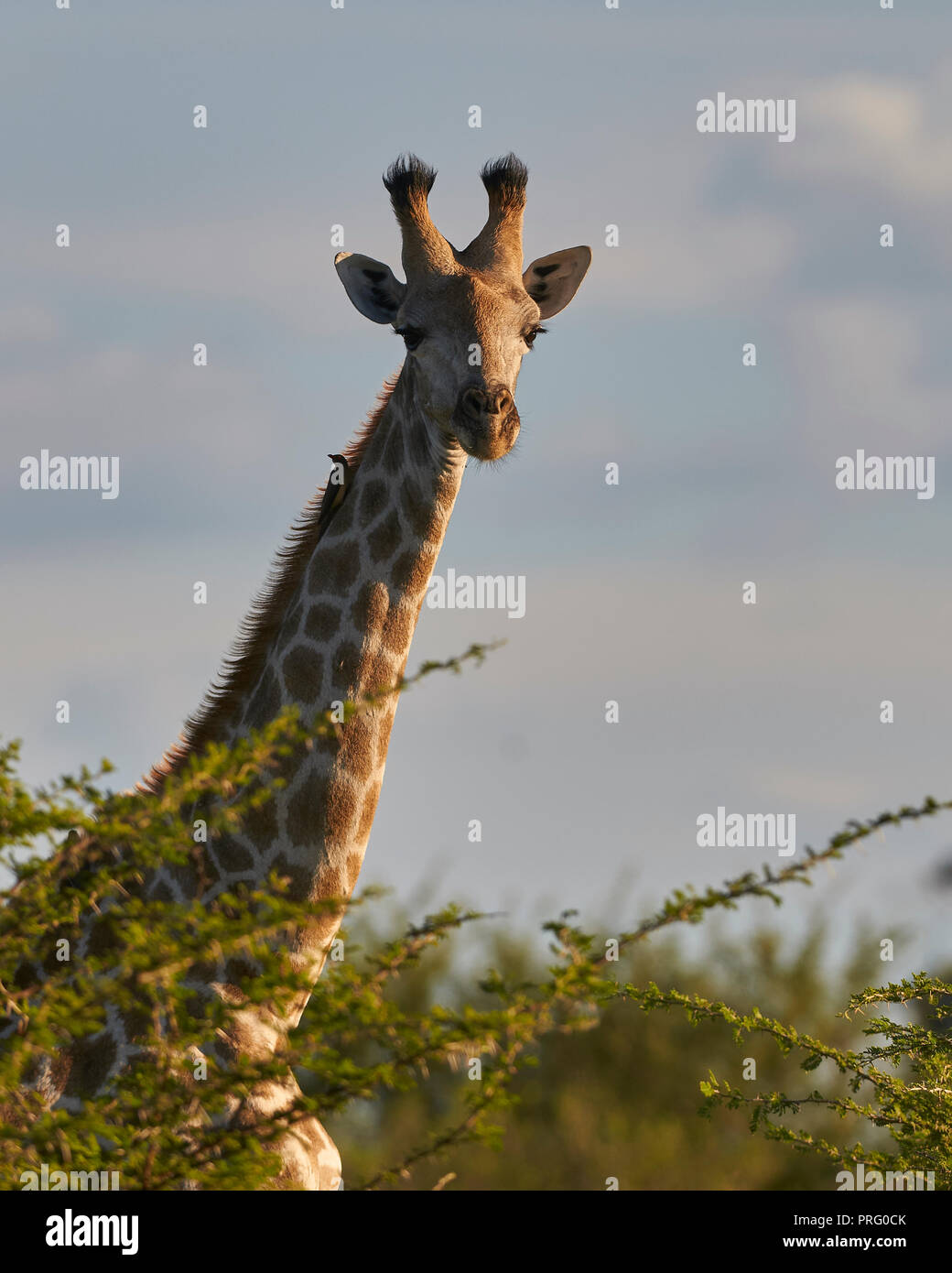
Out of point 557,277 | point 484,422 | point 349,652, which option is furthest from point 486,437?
point 557,277

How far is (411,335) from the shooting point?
8359 mm

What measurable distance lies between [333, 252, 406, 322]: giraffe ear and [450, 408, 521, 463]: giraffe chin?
1449 mm

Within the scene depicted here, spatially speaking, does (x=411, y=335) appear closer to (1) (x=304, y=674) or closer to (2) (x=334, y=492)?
(2) (x=334, y=492)

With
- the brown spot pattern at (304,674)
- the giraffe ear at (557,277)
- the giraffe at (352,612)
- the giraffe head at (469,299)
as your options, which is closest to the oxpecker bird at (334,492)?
the giraffe at (352,612)

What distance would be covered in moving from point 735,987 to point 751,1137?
361 cm

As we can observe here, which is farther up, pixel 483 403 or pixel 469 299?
pixel 469 299

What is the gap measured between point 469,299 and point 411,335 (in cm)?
38

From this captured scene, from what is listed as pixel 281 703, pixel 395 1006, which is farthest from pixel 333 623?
pixel 395 1006

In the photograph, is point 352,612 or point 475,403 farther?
point 352,612

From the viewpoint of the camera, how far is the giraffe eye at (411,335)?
27.3 feet

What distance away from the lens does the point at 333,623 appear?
26.0 ft

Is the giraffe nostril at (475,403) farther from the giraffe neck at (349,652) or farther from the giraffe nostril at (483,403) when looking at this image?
the giraffe neck at (349,652)

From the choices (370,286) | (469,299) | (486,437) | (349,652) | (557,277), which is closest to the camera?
(486,437)
